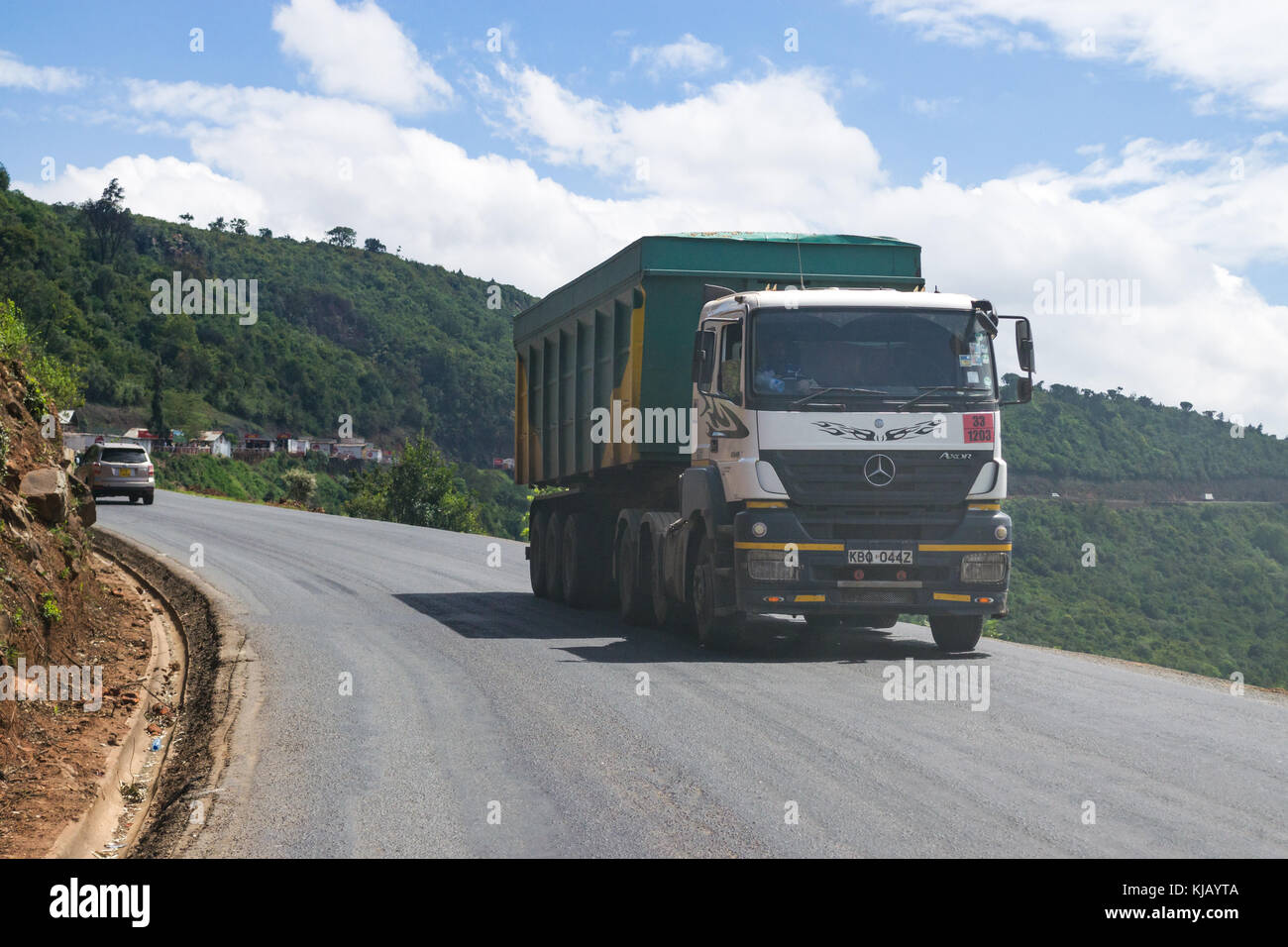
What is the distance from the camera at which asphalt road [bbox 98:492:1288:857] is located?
19.6 feet

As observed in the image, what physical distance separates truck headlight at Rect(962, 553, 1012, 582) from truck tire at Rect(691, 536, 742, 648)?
210 centimetres

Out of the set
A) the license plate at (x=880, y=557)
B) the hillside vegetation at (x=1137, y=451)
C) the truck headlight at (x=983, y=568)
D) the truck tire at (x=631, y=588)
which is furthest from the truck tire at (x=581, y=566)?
the hillside vegetation at (x=1137, y=451)

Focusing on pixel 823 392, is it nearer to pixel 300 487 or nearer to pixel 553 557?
pixel 553 557

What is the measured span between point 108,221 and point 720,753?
460 feet

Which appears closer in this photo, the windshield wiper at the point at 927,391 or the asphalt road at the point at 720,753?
the asphalt road at the point at 720,753

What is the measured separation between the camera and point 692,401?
526 inches

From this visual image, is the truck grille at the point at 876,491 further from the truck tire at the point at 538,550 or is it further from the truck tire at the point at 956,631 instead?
the truck tire at the point at 538,550

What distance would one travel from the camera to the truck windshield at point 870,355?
11.8 metres

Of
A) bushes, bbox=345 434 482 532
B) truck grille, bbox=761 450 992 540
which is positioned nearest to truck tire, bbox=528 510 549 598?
truck grille, bbox=761 450 992 540

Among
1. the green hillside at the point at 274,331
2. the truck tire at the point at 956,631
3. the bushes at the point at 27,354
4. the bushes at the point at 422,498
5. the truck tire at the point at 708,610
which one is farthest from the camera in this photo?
the green hillside at the point at 274,331

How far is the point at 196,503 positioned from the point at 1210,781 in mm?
36440

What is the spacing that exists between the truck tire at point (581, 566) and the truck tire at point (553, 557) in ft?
1.92
